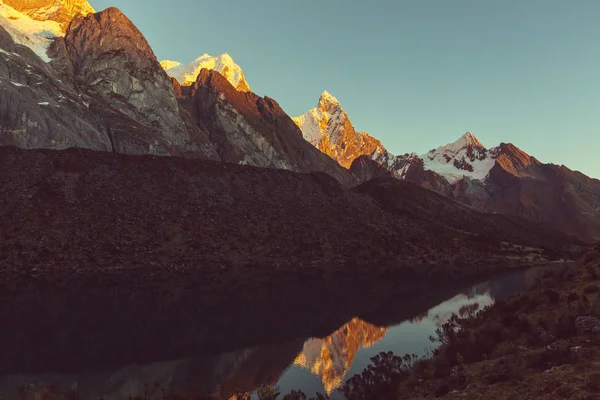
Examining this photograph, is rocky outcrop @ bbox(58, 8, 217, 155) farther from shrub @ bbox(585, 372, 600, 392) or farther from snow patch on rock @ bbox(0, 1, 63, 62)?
shrub @ bbox(585, 372, 600, 392)

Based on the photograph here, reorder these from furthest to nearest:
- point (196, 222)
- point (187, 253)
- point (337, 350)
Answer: point (196, 222)
point (187, 253)
point (337, 350)

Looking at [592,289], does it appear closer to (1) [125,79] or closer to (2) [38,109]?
(2) [38,109]

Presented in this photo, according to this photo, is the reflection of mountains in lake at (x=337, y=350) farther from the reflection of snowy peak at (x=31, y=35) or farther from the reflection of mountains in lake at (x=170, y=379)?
the reflection of snowy peak at (x=31, y=35)

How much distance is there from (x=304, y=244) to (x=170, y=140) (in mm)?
109321

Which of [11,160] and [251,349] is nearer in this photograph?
[251,349]

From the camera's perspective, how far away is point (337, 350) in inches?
1165

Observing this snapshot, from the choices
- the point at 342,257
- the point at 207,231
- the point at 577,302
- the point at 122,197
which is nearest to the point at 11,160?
the point at 122,197

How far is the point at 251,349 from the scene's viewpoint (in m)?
29.4

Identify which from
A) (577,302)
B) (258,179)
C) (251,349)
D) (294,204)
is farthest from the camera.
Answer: (258,179)

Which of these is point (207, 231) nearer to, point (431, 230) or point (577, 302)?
point (431, 230)

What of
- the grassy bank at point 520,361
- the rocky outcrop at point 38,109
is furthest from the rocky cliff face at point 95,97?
the grassy bank at point 520,361

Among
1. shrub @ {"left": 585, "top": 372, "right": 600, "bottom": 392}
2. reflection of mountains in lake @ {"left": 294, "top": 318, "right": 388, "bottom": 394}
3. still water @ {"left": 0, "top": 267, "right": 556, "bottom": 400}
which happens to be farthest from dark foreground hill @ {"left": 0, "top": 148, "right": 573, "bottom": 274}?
shrub @ {"left": 585, "top": 372, "right": 600, "bottom": 392}

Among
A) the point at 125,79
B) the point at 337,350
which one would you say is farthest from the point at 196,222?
the point at 125,79

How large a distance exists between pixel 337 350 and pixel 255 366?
6704mm
